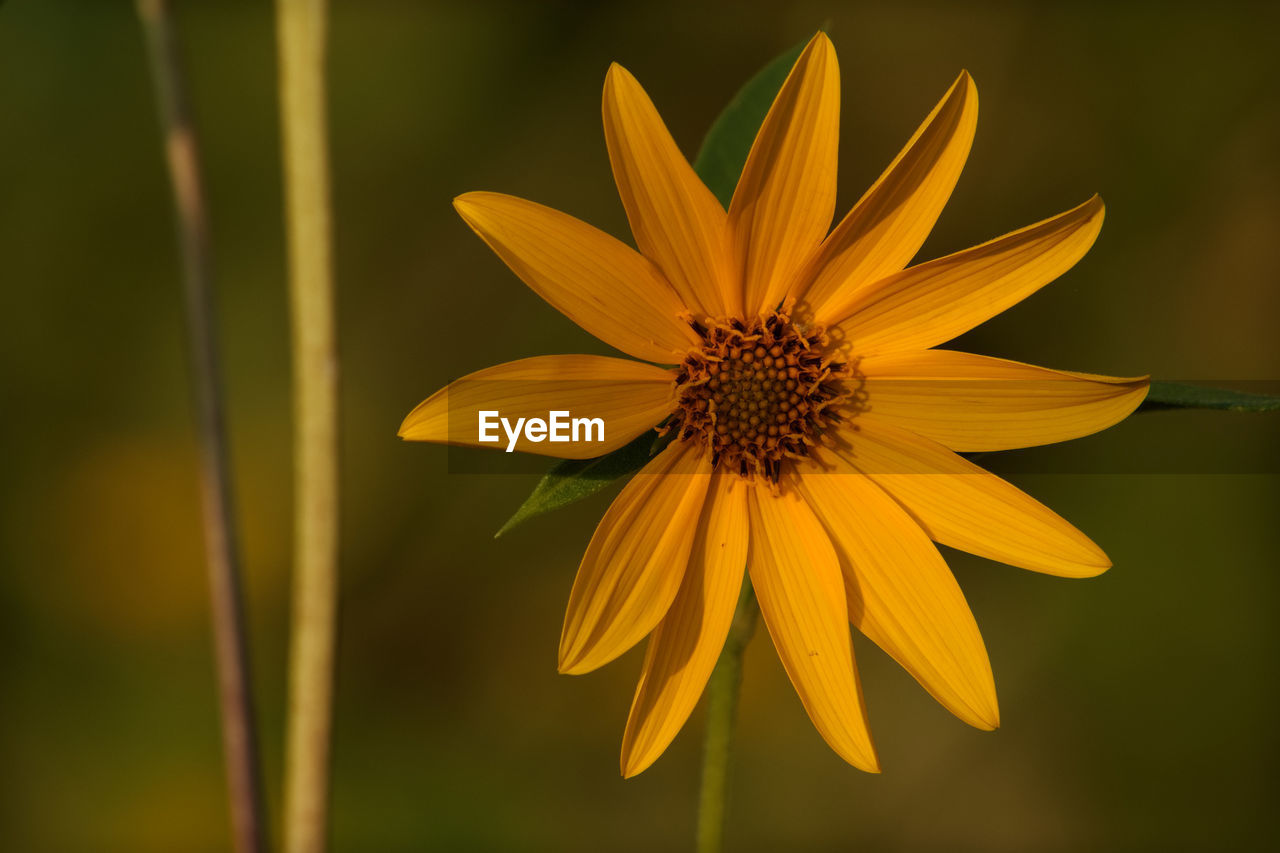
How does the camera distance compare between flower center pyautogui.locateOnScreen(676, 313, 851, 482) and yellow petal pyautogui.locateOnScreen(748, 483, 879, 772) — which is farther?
flower center pyautogui.locateOnScreen(676, 313, 851, 482)

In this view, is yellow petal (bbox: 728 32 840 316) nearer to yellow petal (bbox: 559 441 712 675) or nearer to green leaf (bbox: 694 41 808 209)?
green leaf (bbox: 694 41 808 209)

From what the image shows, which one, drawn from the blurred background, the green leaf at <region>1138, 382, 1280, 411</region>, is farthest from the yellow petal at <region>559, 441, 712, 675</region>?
→ the blurred background

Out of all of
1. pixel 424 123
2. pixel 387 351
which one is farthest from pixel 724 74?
pixel 387 351

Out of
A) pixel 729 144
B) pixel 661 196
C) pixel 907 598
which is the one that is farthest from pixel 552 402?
pixel 907 598

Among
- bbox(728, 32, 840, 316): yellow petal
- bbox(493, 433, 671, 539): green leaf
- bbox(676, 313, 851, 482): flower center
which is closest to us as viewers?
bbox(493, 433, 671, 539): green leaf

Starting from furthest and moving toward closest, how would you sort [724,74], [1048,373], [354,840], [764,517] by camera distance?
[724,74]
[354,840]
[764,517]
[1048,373]

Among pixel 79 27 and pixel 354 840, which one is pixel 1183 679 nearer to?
pixel 354 840
